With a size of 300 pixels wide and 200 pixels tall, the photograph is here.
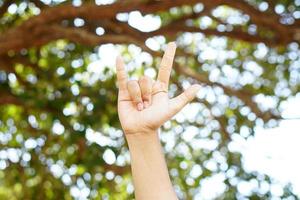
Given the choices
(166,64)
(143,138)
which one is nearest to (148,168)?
(143,138)

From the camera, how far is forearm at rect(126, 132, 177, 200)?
2.15 m

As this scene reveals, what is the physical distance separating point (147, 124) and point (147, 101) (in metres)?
0.09

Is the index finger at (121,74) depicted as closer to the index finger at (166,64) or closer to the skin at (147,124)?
the skin at (147,124)

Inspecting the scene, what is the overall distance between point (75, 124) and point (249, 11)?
50.1 inches

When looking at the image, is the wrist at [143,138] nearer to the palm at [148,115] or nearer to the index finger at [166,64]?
the palm at [148,115]

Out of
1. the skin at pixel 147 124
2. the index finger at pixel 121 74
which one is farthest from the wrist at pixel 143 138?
the index finger at pixel 121 74

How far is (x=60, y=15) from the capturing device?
370 centimetres

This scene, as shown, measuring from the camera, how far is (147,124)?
218 centimetres

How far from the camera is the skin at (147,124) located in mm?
2160

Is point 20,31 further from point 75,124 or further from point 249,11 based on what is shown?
point 249,11

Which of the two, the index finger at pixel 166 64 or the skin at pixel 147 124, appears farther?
the index finger at pixel 166 64

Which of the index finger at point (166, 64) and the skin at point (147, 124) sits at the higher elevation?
the index finger at point (166, 64)

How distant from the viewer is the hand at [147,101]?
2184 millimetres

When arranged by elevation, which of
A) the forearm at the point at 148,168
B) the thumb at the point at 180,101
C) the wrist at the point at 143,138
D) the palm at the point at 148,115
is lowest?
the forearm at the point at 148,168
